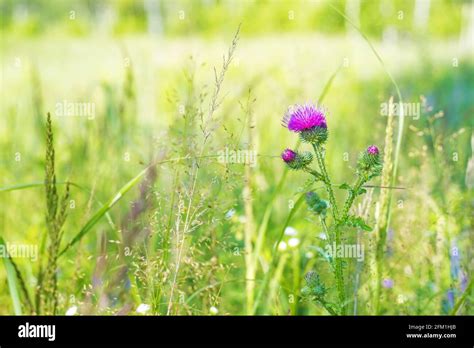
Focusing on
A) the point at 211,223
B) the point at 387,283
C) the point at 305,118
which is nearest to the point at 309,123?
the point at 305,118

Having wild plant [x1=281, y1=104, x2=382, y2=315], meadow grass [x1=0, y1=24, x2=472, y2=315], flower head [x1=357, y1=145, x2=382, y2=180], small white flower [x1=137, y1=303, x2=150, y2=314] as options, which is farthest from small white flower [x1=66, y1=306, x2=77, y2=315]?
flower head [x1=357, y1=145, x2=382, y2=180]

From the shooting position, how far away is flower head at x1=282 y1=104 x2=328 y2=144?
51.1 inches

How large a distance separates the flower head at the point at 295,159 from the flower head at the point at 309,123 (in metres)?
0.03

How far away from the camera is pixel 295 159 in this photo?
51.4 inches

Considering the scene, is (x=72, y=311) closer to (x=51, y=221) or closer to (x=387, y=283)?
(x=51, y=221)

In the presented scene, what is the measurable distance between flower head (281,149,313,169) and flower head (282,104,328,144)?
30 mm

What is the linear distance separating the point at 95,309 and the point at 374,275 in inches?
23.0

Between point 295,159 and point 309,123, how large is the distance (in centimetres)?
7

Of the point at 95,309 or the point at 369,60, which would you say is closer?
the point at 95,309

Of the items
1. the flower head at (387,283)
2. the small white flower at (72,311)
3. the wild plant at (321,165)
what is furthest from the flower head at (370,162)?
the small white flower at (72,311)

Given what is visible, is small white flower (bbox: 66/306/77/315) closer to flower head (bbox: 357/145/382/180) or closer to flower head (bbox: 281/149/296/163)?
flower head (bbox: 281/149/296/163)
